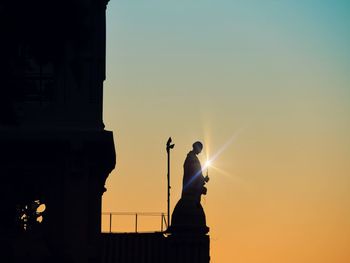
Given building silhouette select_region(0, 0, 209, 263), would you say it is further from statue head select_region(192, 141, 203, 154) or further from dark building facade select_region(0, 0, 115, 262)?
statue head select_region(192, 141, 203, 154)

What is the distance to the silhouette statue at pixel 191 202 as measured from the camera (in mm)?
43781

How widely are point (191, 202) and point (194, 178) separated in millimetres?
920

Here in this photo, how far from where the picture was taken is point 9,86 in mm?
20406

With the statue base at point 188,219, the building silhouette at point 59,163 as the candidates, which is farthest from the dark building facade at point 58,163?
the statue base at point 188,219

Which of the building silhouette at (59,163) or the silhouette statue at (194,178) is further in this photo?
the silhouette statue at (194,178)

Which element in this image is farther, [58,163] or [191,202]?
[191,202]

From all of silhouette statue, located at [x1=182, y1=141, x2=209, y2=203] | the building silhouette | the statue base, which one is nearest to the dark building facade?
the building silhouette

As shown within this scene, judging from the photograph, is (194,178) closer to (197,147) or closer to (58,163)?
(197,147)

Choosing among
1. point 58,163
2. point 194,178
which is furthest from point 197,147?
point 58,163

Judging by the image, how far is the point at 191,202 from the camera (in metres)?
44.3

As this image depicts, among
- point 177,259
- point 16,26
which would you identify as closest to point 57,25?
point 16,26

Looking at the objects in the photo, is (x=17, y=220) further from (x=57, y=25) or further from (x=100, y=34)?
(x=57, y=25)

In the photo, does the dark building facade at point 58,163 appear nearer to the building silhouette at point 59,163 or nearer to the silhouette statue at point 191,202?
the building silhouette at point 59,163

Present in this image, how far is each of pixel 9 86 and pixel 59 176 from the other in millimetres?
16815
